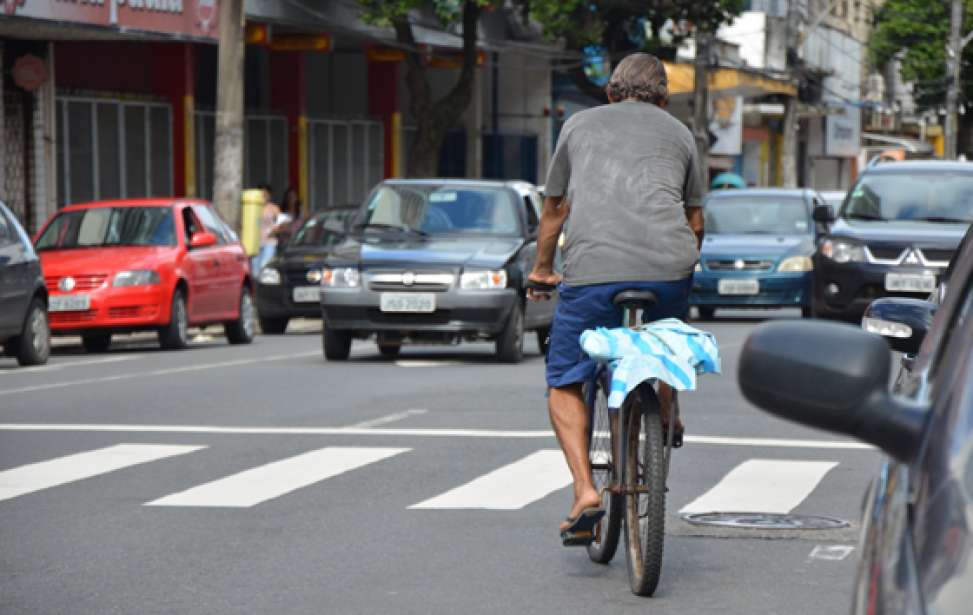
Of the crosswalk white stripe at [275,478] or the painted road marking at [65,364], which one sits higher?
the crosswalk white stripe at [275,478]

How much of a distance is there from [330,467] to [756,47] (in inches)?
2403

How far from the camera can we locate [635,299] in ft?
24.3

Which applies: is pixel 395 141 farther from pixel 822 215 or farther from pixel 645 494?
pixel 645 494

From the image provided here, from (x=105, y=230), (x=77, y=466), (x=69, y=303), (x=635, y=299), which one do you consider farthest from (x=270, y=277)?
(x=635, y=299)

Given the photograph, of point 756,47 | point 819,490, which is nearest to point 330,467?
point 819,490

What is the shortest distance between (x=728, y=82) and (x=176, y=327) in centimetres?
3441

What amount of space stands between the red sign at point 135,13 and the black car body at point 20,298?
707 centimetres

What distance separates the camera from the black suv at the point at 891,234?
68.6 feet

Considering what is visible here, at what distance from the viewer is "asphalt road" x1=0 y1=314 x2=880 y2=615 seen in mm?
7461

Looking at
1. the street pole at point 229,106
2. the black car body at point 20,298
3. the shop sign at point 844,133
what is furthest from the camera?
the shop sign at point 844,133

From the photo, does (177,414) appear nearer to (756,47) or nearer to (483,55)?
(483,55)

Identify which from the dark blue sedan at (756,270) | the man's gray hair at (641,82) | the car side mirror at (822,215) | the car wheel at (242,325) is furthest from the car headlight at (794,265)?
the man's gray hair at (641,82)

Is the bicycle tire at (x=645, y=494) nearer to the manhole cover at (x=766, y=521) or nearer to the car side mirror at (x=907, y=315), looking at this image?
the manhole cover at (x=766, y=521)

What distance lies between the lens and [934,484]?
2648mm
